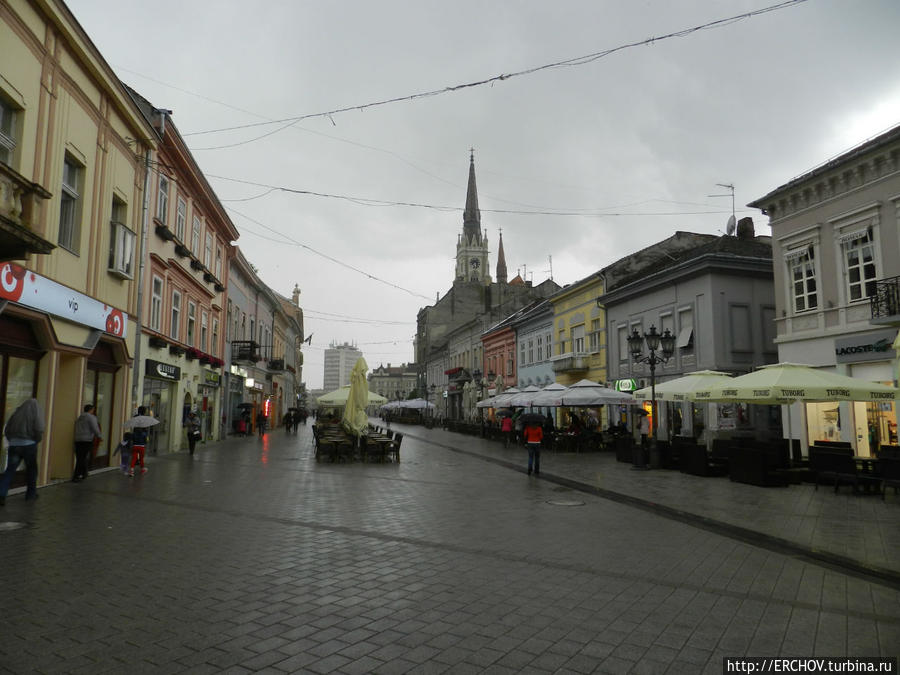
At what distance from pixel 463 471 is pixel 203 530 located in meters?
9.15

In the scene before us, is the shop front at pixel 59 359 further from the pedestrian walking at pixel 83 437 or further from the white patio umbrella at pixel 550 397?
the white patio umbrella at pixel 550 397

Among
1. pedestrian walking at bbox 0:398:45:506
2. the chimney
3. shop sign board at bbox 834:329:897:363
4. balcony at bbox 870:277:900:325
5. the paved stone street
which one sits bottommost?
the paved stone street

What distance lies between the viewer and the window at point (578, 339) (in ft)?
108

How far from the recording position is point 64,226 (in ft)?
41.7

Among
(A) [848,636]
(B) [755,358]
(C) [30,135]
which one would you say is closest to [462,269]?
(B) [755,358]

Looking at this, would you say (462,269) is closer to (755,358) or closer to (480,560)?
(755,358)

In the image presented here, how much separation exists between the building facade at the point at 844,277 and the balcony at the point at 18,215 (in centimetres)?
1760

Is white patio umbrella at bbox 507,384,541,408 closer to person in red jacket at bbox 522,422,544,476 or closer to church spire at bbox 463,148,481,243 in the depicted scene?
person in red jacket at bbox 522,422,544,476

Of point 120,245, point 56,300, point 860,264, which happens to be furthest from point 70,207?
point 860,264

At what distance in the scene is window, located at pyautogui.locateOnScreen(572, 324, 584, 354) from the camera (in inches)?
1294

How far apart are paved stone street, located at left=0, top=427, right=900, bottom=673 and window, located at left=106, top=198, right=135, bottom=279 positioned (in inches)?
249

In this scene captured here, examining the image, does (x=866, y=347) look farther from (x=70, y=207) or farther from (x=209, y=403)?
(x=209, y=403)

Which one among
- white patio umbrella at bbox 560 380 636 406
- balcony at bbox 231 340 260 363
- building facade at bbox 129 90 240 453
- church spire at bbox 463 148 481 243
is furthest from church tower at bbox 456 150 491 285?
white patio umbrella at bbox 560 380 636 406

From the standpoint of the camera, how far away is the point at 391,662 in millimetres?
3969
